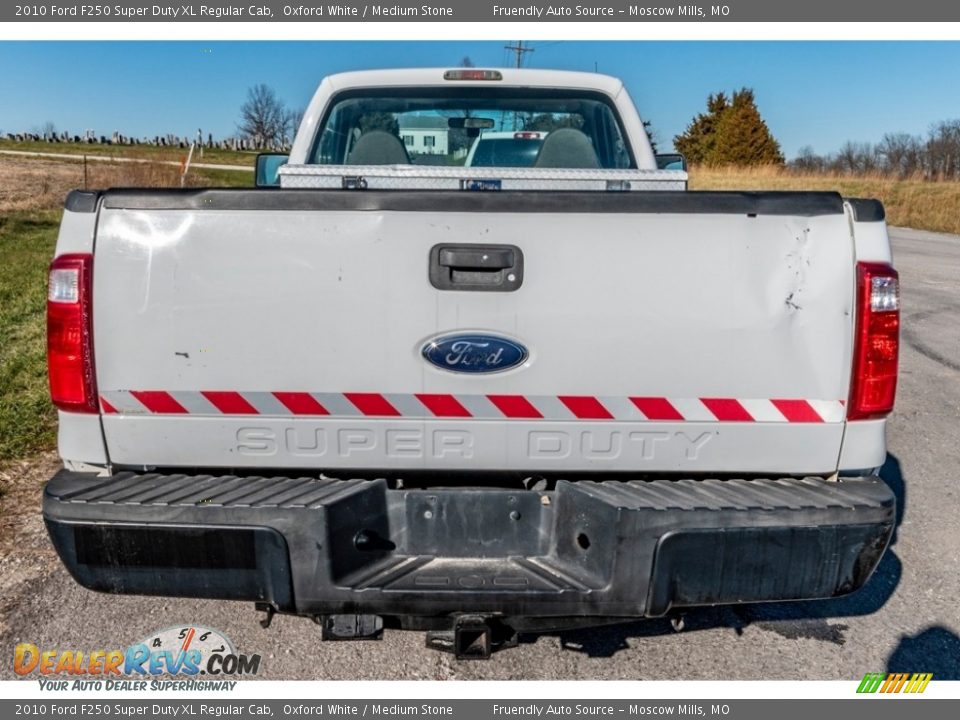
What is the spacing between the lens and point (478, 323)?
2.29 meters

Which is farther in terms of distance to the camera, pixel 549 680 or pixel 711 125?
pixel 711 125

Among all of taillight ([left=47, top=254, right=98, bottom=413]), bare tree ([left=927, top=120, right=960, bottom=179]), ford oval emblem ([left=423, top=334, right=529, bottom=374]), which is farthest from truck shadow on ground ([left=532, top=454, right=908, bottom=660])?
bare tree ([left=927, top=120, right=960, bottom=179])

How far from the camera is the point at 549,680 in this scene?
9.39ft

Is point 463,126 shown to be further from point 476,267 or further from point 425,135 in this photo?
point 476,267

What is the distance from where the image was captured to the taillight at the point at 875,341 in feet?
7.43

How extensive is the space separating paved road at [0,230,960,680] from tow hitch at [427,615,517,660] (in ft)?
1.47

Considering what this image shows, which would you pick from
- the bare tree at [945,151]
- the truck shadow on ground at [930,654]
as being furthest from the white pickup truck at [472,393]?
the bare tree at [945,151]

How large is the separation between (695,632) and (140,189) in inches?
101

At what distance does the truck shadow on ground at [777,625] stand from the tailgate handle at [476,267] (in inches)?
59.9

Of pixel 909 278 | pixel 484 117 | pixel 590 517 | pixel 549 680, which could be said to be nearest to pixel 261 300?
pixel 590 517

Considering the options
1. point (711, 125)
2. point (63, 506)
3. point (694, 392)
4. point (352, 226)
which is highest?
point (711, 125)

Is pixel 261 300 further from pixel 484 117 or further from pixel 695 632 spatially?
pixel 484 117

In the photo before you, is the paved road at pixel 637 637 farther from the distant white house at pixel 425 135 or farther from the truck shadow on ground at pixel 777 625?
the distant white house at pixel 425 135
